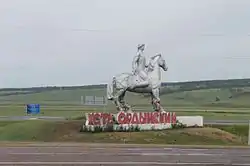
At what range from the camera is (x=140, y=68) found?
41938 mm

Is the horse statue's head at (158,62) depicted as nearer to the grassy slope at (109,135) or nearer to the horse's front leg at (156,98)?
the horse's front leg at (156,98)

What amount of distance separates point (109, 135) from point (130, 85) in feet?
13.3

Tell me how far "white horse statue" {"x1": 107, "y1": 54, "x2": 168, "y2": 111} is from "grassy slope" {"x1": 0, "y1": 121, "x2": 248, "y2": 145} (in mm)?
2708

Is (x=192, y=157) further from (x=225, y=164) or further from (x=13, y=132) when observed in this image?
(x=13, y=132)

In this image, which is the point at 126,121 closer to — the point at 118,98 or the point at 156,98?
the point at 118,98

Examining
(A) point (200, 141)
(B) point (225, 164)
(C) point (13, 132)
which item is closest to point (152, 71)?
(A) point (200, 141)

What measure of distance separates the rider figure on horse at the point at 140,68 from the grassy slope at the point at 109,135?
3.52 meters

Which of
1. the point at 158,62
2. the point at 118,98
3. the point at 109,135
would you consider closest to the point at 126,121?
the point at 118,98

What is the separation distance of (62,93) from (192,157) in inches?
6826

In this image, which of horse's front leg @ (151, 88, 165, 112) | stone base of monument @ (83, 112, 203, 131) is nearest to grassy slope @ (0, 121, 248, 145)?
stone base of monument @ (83, 112, 203, 131)

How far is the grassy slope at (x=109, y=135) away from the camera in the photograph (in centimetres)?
3953

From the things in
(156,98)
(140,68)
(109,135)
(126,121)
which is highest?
(140,68)

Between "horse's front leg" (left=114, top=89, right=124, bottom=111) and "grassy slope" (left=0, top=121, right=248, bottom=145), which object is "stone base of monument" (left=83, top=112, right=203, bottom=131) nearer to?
"horse's front leg" (left=114, top=89, right=124, bottom=111)

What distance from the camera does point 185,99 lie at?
156 m
